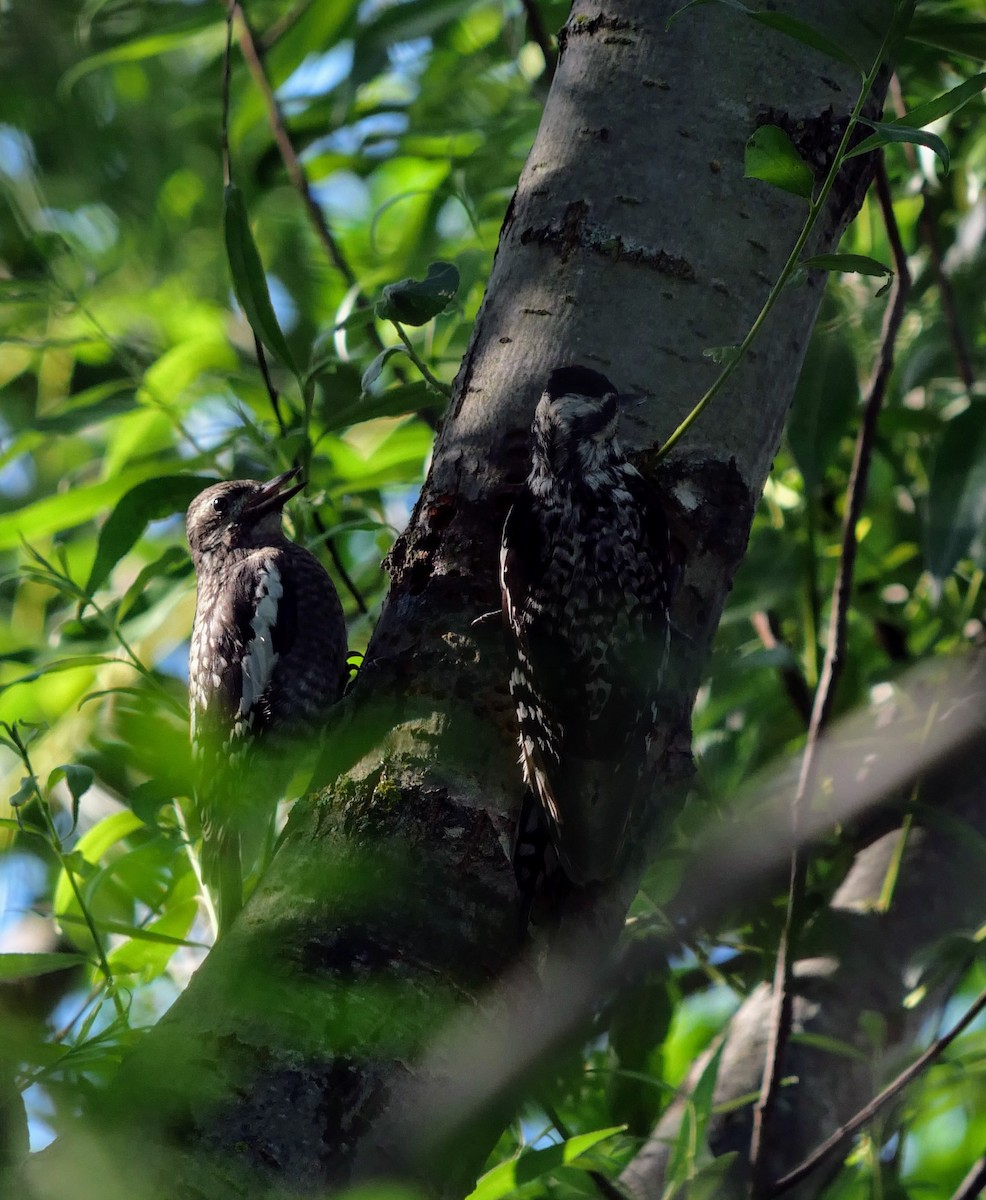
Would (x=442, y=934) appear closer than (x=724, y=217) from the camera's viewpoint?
Yes

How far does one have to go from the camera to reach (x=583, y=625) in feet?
5.86

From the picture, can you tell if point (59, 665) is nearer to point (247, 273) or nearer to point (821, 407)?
point (247, 273)

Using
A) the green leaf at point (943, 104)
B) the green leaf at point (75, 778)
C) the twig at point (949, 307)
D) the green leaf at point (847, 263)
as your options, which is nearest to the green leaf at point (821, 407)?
the twig at point (949, 307)

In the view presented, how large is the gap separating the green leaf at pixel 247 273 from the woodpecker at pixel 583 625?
23.3 inches

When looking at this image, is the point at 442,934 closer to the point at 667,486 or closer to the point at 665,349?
the point at 667,486

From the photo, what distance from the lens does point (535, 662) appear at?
1621 millimetres

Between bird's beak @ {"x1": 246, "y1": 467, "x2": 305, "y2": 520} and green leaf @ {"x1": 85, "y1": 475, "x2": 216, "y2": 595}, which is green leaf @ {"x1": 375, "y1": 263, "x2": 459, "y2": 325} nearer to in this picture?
green leaf @ {"x1": 85, "y1": 475, "x2": 216, "y2": 595}

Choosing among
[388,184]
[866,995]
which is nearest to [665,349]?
[866,995]

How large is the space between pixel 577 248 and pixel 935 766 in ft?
4.59

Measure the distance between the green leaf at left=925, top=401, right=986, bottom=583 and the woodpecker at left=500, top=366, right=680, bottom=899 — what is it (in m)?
0.82

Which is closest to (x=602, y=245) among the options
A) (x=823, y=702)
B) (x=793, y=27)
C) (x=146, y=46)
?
(x=793, y=27)

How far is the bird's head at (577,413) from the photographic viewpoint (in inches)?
64.7

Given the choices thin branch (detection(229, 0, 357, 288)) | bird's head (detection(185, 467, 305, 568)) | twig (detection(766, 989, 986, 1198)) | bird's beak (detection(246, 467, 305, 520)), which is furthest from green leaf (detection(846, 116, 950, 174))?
bird's head (detection(185, 467, 305, 568))

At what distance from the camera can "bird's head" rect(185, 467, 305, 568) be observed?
3.78 meters
